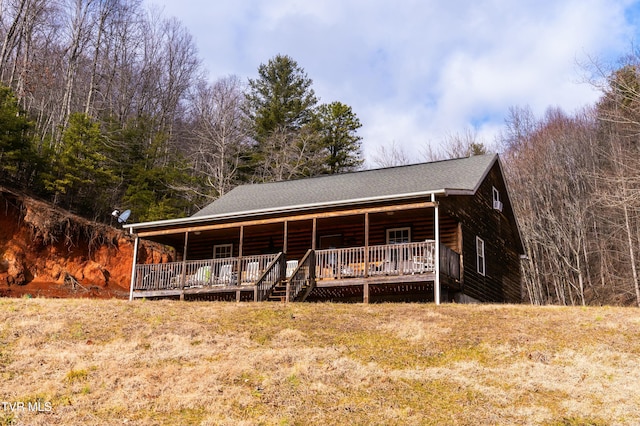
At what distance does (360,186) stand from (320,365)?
13284 mm

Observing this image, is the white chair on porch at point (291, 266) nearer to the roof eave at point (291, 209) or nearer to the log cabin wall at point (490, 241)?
the roof eave at point (291, 209)

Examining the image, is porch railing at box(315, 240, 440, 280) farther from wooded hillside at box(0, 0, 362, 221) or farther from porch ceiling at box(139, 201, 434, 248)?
wooded hillside at box(0, 0, 362, 221)

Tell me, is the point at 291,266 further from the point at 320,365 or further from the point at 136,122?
the point at 136,122

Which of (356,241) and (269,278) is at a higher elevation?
(356,241)

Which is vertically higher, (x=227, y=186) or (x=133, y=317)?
(x=227, y=186)

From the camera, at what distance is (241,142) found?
1825 inches

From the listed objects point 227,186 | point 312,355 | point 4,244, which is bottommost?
point 312,355

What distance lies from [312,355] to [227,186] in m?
29.5

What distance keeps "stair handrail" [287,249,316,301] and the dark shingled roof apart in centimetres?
196

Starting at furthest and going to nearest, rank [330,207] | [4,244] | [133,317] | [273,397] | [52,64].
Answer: [52,64] → [4,244] → [330,207] → [133,317] → [273,397]

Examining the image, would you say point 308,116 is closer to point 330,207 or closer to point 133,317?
point 330,207

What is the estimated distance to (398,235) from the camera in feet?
75.1

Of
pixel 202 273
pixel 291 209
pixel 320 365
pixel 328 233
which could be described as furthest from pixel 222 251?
pixel 320 365

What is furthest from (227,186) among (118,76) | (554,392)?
(554,392)
